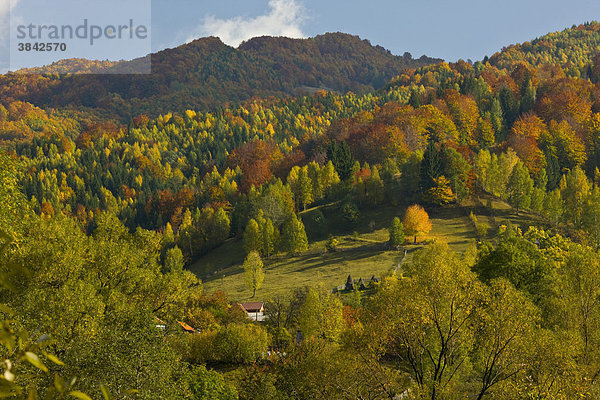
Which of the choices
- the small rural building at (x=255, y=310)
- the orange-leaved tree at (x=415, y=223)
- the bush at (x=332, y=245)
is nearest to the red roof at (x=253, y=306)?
the small rural building at (x=255, y=310)

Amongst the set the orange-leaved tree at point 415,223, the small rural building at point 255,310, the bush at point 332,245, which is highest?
the orange-leaved tree at point 415,223

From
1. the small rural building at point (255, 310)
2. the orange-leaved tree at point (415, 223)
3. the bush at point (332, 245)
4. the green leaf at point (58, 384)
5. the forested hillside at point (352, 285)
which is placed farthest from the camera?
the bush at point (332, 245)

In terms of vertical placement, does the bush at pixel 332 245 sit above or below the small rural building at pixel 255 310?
above

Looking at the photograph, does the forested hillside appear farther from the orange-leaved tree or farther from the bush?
the orange-leaved tree

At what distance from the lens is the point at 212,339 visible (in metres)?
47.6

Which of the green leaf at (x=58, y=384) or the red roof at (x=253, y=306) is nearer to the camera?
the green leaf at (x=58, y=384)

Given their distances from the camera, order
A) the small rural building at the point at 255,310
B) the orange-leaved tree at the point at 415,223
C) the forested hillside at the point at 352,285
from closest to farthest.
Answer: the forested hillside at the point at 352,285
the small rural building at the point at 255,310
the orange-leaved tree at the point at 415,223

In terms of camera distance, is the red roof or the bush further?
the bush

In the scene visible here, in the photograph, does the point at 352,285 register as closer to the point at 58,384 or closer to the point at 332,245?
the point at 332,245

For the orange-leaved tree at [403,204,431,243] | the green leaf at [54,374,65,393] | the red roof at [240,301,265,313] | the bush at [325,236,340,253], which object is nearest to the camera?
the green leaf at [54,374,65,393]

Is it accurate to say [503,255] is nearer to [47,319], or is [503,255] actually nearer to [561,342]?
[561,342]

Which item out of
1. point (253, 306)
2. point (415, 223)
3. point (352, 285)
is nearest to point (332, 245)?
point (415, 223)

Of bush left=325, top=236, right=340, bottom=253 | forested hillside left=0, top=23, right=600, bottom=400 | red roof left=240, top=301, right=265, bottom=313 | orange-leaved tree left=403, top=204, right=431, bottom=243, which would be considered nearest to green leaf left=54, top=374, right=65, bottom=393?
forested hillside left=0, top=23, right=600, bottom=400

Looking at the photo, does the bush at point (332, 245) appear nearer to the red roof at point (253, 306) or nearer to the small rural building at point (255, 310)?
the red roof at point (253, 306)
